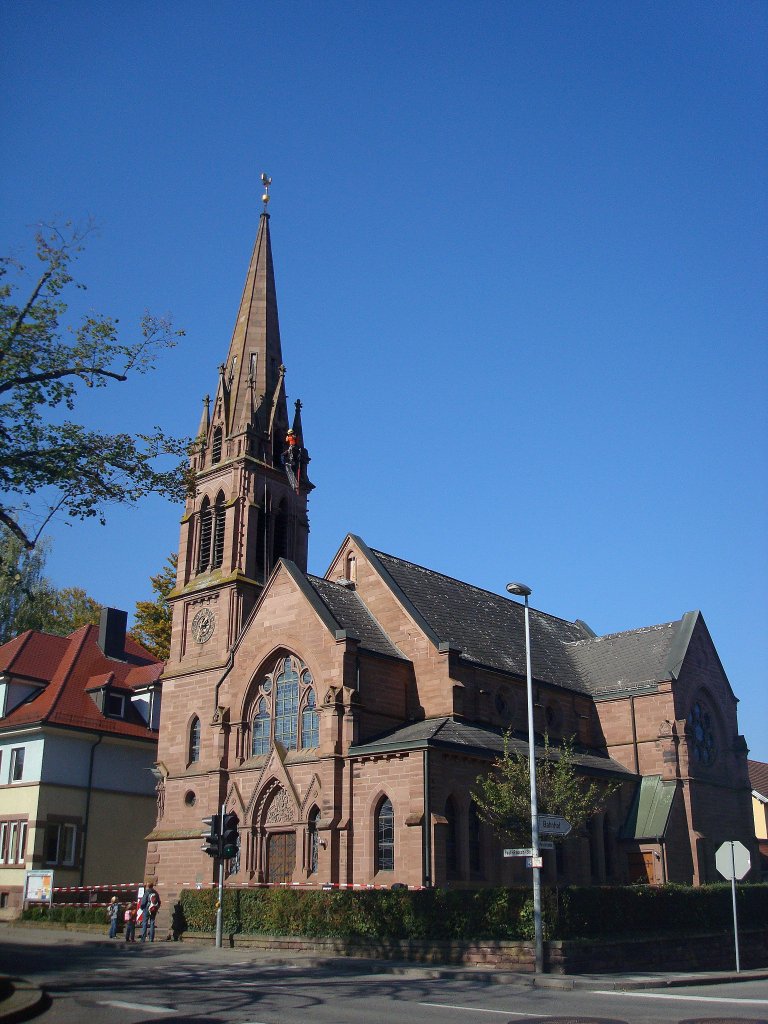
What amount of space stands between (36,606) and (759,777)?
4236cm

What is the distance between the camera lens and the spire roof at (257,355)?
45.8 meters

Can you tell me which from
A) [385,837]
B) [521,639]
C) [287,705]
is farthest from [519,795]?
[521,639]

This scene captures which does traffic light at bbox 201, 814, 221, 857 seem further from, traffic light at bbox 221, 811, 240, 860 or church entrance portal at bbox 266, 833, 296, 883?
church entrance portal at bbox 266, 833, 296, 883

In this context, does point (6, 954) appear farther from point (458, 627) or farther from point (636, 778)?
point (636, 778)

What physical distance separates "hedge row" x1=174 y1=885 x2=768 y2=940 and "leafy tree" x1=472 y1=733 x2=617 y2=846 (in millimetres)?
3642

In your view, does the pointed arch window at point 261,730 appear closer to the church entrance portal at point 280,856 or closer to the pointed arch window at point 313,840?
the church entrance portal at point 280,856

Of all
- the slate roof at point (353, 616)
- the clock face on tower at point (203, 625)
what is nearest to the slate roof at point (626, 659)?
the slate roof at point (353, 616)

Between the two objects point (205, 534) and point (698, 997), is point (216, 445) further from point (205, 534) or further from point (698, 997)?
point (698, 997)

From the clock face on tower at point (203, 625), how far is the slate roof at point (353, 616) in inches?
216

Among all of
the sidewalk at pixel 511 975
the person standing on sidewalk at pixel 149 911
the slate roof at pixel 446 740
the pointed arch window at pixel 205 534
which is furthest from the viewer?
the pointed arch window at pixel 205 534

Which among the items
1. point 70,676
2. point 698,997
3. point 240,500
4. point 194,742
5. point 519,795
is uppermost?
point 240,500

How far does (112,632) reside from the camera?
48.4 meters

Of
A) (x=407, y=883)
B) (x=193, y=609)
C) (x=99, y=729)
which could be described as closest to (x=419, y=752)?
(x=407, y=883)

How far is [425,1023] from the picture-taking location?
43.5 feet
